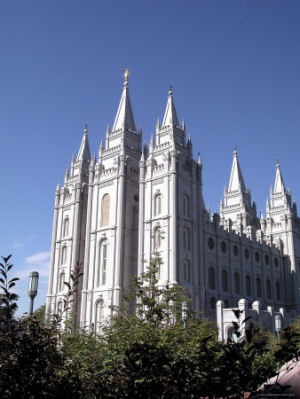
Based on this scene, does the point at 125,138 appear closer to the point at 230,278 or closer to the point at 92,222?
the point at 92,222

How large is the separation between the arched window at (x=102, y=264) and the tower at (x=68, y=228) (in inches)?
177

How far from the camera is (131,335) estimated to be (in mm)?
13148

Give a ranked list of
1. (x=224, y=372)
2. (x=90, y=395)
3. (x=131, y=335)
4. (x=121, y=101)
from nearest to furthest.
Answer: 1. (x=224, y=372)
2. (x=90, y=395)
3. (x=131, y=335)
4. (x=121, y=101)

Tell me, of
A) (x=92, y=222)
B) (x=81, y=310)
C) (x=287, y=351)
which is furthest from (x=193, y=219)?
(x=287, y=351)

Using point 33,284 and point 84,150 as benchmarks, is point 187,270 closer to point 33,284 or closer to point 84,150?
point 84,150

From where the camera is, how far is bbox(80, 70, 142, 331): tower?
4259 centimetres

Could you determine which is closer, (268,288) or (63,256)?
(63,256)

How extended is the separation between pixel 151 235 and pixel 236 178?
26965 millimetres

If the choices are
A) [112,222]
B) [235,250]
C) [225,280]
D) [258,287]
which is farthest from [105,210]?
[258,287]

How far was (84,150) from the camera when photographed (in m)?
55.9

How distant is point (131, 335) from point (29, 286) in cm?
349

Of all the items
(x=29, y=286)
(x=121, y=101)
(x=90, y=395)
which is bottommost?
(x=90, y=395)

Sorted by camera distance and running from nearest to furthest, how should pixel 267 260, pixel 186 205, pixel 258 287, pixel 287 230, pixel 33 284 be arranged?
pixel 33 284
pixel 186 205
pixel 258 287
pixel 267 260
pixel 287 230

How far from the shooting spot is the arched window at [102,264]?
144 ft
